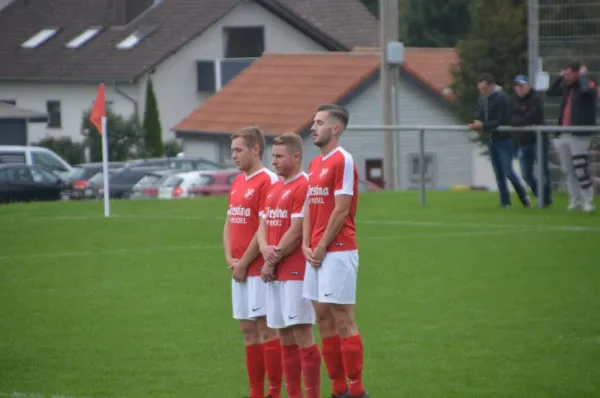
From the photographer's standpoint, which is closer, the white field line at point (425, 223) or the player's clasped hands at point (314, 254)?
the player's clasped hands at point (314, 254)

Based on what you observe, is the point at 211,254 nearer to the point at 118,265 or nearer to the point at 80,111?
the point at 118,265

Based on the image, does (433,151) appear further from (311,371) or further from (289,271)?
(311,371)

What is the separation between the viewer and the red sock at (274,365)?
9.98 meters

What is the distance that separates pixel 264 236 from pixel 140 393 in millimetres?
1847

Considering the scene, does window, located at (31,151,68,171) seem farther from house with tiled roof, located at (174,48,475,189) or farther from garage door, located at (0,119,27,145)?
garage door, located at (0,119,27,145)

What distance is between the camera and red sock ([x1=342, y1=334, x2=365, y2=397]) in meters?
9.92

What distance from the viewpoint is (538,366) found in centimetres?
1150

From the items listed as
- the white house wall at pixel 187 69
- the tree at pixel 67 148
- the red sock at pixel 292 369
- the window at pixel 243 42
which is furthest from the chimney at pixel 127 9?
the red sock at pixel 292 369

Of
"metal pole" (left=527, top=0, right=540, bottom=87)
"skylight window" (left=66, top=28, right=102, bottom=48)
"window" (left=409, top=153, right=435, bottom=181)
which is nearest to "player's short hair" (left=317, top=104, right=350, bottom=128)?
"window" (left=409, top=153, right=435, bottom=181)

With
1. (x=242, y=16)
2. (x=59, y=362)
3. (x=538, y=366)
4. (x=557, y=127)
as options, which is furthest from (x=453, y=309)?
(x=242, y=16)

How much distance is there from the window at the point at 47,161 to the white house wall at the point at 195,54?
21.1 meters

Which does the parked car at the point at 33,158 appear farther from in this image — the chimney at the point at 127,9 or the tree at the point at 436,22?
the tree at the point at 436,22

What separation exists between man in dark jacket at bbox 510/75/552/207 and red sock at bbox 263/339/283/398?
1319cm

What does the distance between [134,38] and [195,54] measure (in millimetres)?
3694
